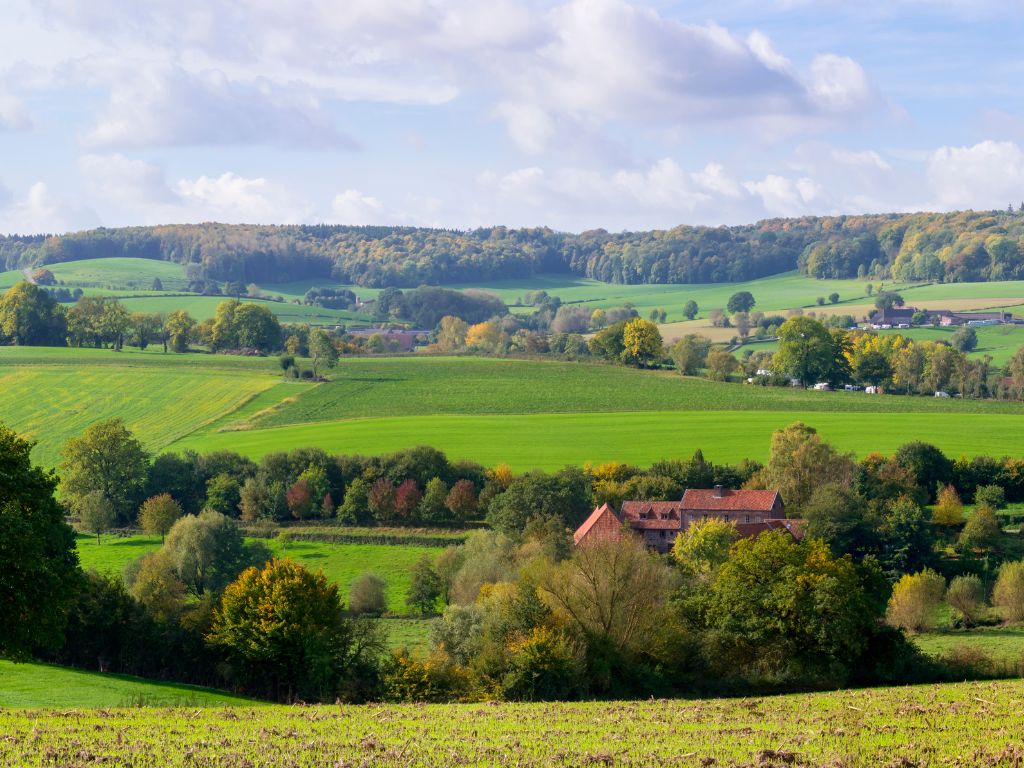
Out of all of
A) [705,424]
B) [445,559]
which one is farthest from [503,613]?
[705,424]

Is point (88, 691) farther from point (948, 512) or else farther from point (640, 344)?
point (640, 344)

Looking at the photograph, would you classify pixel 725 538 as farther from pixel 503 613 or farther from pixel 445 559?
pixel 503 613

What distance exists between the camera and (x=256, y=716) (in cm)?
2536

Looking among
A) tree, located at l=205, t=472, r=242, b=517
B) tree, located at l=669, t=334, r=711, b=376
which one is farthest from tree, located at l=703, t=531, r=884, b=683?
tree, located at l=669, t=334, r=711, b=376

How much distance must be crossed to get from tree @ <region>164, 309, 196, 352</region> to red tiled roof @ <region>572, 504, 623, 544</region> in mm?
79364

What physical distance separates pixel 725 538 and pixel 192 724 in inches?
1539

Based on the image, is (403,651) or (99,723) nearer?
(99,723)

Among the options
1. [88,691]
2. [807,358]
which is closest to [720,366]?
[807,358]

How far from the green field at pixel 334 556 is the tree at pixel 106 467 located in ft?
16.3

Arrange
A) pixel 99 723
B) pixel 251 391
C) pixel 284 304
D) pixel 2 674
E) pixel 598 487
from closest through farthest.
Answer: pixel 99 723, pixel 2 674, pixel 598 487, pixel 251 391, pixel 284 304

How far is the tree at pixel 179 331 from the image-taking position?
135 metres

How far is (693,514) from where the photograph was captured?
69.2m

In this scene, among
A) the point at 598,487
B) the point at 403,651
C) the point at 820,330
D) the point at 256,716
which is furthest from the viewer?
the point at 820,330

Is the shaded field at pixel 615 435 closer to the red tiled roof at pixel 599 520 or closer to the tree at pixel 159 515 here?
the tree at pixel 159 515
